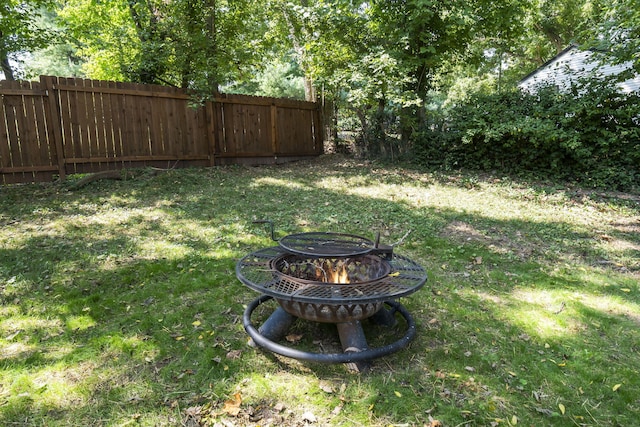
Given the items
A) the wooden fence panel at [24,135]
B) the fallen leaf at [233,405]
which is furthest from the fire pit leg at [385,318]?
the wooden fence panel at [24,135]

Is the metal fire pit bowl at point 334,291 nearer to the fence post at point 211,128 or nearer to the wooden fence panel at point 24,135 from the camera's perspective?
the wooden fence panel at point 24,135

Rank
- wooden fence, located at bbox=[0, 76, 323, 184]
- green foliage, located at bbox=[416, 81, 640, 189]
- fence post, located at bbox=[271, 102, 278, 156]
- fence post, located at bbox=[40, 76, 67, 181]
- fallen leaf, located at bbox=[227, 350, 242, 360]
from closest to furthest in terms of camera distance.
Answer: fallen leaf, located at bbox=[227, 350, 242, 360] → wooden fence, located at bbox=[0, 76, 323, 184] → fence post, located at bbox=[40, 76, 67, 181] → green foliage, located at bbox=[416, 81, 640, 189] → fence post, located at bbox=[271, 102, 278, 156]

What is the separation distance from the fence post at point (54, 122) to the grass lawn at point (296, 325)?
982 mm

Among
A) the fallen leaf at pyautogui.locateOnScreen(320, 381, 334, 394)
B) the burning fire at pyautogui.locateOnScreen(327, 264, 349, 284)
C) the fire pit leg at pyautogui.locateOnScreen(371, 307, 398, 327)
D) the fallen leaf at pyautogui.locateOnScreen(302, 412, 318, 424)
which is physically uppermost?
the burning fire at pyautogui.locateOnScreen(327, 264, 349, 284)

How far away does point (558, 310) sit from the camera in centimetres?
301

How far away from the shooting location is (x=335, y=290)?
7.07 feet

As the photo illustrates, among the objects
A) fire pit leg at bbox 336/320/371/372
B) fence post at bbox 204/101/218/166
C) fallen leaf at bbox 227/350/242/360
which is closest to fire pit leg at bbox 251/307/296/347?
fallen leaf at bbox 227/350/242/360

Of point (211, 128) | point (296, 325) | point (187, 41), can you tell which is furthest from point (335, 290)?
point (187, 41)

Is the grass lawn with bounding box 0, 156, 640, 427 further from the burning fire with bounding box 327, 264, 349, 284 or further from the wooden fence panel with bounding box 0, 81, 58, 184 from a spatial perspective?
the wooden fence panel with bounding box 0, 81, 58, 184

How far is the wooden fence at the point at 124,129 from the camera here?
246 inches

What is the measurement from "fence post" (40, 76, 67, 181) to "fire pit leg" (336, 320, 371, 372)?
636 cm

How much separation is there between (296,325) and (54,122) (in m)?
6.15

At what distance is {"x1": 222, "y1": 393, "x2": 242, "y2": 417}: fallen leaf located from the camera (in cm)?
192

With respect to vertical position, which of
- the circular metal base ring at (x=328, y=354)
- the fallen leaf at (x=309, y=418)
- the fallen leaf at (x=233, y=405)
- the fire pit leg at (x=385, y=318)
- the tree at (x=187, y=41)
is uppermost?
the tree at (x=187, y=41)
